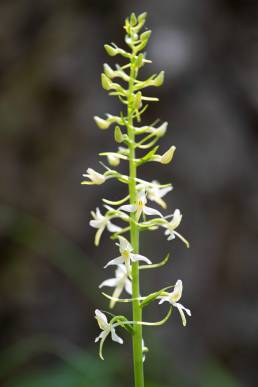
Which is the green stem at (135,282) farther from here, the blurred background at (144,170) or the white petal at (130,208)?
the blurred background at (144,170)

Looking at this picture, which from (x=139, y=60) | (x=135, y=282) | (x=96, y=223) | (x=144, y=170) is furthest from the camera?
(x=144, y=170)

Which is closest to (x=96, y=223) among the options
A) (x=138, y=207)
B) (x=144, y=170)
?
(x=138, y=207)

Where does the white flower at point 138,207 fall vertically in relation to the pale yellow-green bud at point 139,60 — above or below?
below

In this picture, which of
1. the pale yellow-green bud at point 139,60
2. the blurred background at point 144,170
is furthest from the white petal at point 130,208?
the blurred background at point 144,170

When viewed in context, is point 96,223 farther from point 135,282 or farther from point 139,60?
point 139,60

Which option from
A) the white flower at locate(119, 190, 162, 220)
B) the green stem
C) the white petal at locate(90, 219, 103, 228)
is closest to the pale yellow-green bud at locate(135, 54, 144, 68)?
the green stem

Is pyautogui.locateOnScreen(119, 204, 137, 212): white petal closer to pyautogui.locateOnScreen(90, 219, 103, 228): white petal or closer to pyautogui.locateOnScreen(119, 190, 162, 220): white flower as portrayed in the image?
pyautogui.locateOnScreen(119, 190, 162, 220): white flower
